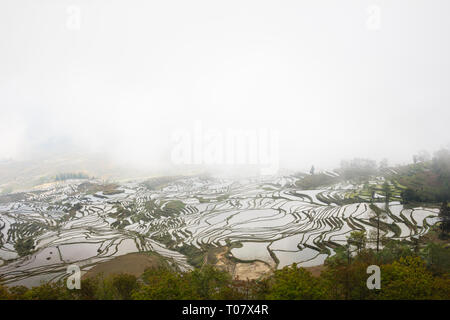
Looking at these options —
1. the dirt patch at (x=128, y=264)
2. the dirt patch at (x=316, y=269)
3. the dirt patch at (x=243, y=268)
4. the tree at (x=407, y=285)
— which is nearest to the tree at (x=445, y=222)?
the dirt patch at (x=316, y=269)

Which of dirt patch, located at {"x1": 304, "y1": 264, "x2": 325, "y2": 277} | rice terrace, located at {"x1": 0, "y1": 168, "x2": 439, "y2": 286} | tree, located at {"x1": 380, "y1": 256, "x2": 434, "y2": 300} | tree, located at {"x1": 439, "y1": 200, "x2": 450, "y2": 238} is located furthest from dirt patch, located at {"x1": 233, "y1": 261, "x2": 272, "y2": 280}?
tree, located at {"x1": 439, "y1": 200, "x2": 450, "y2": 238}

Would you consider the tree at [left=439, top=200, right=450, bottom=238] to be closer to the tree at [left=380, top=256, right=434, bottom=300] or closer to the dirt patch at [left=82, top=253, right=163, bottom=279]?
the tree at [left=380, top=256, right=434, bottom=300]

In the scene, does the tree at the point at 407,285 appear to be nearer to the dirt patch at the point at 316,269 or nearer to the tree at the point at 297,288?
the tree at the point at 297,288

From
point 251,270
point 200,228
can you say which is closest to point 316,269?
point 251,270

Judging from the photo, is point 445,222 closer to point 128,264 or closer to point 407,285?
point 407,285

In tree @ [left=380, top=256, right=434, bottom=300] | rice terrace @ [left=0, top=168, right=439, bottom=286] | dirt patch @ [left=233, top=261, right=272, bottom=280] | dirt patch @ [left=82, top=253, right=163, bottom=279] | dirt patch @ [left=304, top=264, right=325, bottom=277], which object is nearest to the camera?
tree @ [left=380, top=256, right=434, bottom=300]
